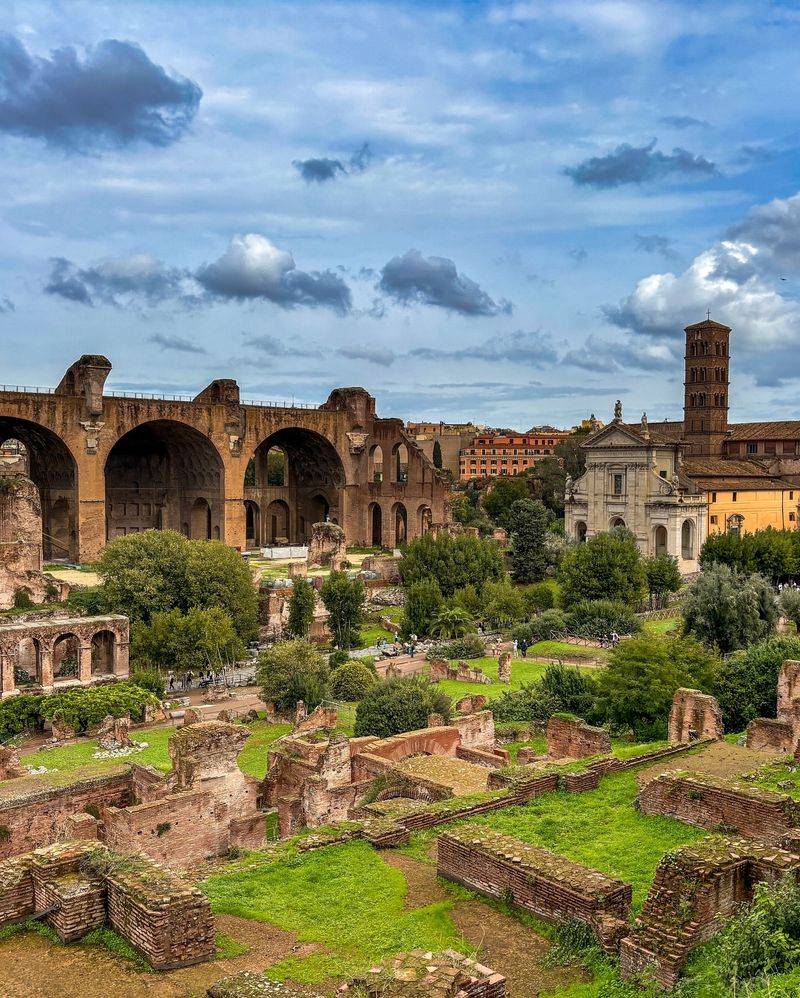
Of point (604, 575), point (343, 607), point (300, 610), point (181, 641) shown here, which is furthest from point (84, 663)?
point (604, 575)

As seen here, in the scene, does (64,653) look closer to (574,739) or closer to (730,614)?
(574,739)

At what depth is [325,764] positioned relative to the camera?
640 inches

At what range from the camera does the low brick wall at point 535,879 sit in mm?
8586

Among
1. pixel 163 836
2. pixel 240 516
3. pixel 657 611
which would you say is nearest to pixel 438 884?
pixel 163 836

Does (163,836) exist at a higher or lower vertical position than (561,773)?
lower

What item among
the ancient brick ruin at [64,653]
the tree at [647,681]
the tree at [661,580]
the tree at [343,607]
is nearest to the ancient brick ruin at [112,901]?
the tree at [647,681]

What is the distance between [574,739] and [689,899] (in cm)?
1071

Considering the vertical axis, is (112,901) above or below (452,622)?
above

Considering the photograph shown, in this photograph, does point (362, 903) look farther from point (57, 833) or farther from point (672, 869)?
point (57, 833)

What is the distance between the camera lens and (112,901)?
8.51 meters

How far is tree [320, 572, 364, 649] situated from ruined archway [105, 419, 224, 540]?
1923 cm

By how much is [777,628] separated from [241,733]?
78.4ft

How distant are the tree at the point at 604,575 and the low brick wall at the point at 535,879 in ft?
106

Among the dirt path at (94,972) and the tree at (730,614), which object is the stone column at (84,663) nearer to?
the tree at (730,614)
